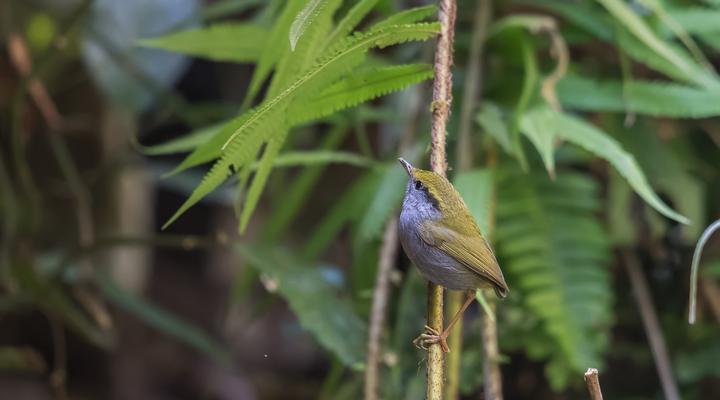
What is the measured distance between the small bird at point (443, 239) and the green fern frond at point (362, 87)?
0.11 metres

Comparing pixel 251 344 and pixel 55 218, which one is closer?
pixel 55 218

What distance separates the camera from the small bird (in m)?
0.98

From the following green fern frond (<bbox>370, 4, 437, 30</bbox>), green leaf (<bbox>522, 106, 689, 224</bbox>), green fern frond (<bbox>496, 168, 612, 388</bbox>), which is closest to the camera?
green fern frond (<bbox>370, 4, 437, 30</bbox>)

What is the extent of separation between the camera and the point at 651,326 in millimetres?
1727

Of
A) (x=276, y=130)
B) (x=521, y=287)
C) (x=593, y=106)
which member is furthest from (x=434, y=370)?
(x=593, y=106)

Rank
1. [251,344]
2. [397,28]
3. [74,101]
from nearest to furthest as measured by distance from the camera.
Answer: [397,28], [74,101], [251,344]

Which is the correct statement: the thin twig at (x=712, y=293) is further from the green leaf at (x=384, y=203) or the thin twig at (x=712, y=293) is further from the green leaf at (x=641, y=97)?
the green leaf at (x=384, y=203)

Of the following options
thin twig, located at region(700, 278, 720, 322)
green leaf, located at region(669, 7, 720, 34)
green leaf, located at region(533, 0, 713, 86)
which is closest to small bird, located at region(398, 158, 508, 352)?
green leaf, located at region(533, 0, 713, 86)

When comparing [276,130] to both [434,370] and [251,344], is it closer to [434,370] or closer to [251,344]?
[434,370]

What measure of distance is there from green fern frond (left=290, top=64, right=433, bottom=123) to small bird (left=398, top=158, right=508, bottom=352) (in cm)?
11

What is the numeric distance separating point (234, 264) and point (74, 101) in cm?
86

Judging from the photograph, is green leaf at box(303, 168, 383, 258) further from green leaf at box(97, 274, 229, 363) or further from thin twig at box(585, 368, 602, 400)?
thin twig at box(585, 368, 602, 400)

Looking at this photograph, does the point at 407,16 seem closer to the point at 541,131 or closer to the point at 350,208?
the point at 541,131

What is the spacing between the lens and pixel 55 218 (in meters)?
2.81
